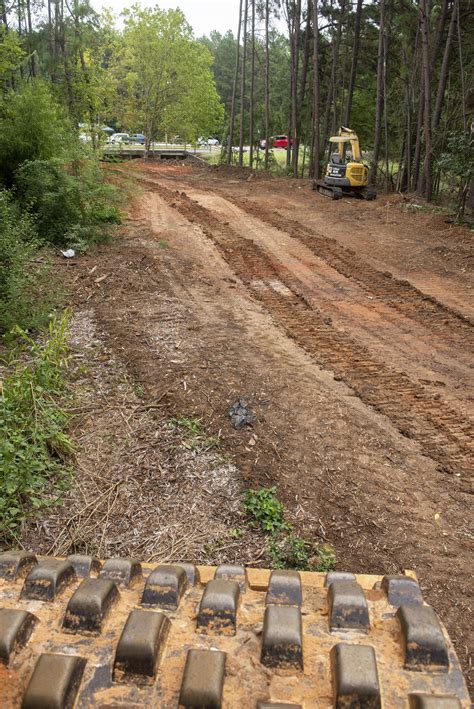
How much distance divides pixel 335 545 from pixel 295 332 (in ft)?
14.9

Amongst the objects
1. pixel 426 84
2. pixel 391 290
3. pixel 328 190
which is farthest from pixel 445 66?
pixel 391 290

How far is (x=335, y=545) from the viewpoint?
4047 millimetres

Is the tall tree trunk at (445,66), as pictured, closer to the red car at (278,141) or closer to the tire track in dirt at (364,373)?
the tire track in dirt at (364,373)

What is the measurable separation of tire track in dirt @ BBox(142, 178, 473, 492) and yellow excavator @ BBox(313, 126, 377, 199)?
10508mm

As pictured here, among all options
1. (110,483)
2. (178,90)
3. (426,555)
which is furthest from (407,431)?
(178,90)

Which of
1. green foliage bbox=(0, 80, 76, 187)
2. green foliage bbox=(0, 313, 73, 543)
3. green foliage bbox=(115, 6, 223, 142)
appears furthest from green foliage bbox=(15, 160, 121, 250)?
green foliage bbox=(115, 6, 223, 142)

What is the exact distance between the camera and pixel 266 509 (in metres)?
4.30

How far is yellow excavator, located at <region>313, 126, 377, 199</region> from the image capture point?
69.3ft

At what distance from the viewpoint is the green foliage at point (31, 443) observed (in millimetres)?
4129

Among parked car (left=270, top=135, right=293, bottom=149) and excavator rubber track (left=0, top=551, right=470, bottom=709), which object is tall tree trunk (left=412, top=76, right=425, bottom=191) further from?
parked car (left=270, top=135, right=293, bottom=149)

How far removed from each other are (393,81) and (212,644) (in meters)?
32.8

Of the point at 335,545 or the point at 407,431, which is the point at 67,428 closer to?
the point at 335,545

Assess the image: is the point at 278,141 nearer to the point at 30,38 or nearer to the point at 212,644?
the point at 30,38

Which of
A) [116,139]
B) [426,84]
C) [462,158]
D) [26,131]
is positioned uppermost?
[426,84]
